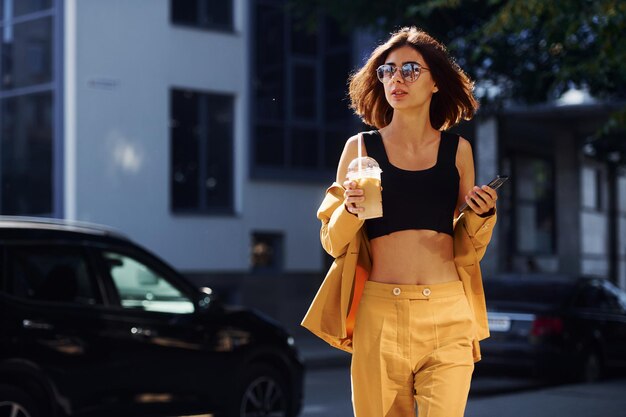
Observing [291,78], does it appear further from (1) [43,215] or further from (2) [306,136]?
(1) [43,215]

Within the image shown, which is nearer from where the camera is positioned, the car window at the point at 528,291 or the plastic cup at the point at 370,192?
the plastic cup at the point at 370,192

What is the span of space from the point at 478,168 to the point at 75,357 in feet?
61.2

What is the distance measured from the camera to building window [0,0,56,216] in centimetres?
1930

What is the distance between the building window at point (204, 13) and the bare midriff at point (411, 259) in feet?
56.2

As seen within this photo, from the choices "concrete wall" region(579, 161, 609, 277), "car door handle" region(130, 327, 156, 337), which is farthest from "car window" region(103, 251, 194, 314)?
"concrete wall" region(579, 161, 609, 277)

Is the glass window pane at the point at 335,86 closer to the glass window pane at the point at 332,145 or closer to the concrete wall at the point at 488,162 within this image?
the glass window pane at the point at 332,145

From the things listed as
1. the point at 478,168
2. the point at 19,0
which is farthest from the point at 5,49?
the point at 478,168

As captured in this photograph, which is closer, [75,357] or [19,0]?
[75,357]

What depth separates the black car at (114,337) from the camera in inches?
288

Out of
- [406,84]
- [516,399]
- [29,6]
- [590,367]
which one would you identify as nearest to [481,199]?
[406,84]

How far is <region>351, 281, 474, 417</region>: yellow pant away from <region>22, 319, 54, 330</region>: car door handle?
392cm

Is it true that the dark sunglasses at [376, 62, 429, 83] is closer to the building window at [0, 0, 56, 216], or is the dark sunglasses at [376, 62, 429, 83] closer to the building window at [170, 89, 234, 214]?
the building window at [0, 0, 56, 216]

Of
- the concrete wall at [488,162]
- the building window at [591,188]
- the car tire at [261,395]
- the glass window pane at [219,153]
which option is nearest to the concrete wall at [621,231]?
the building window at [591,188]

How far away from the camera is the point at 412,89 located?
411 cm
